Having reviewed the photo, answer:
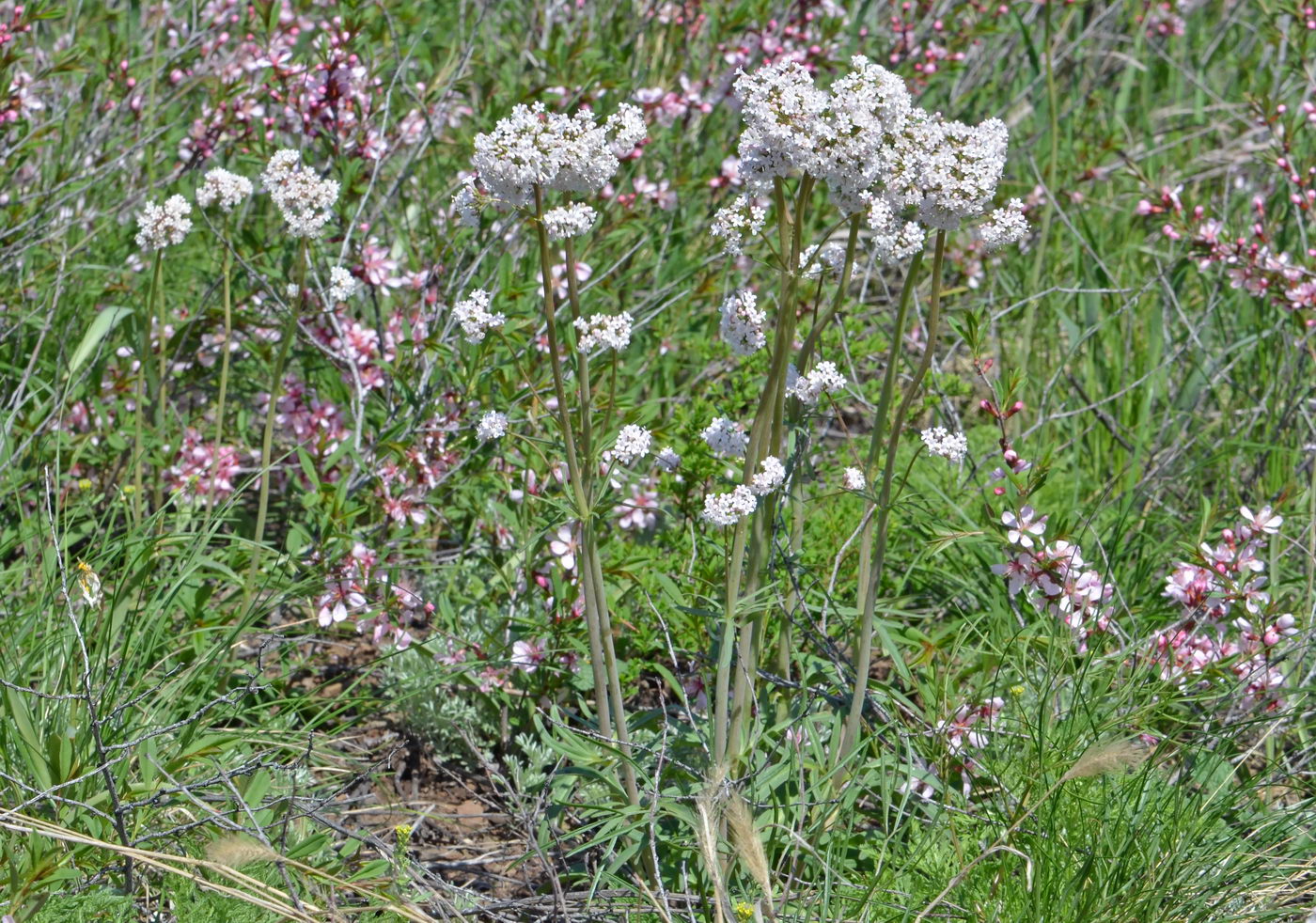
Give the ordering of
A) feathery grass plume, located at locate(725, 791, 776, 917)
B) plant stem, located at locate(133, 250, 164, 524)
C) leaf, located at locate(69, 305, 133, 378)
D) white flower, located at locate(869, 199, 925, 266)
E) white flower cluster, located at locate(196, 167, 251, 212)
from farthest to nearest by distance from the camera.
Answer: leaf, located at locate(69, 305, 133, 378) < plant stem, located at locate(133, 250, 164, 524) < white flower cluster, located at locate(196, 167, 251, 212) < white flower, located at locate(869, 199, 925, 266) < feathery grass plume, located at locate(725, 791, 776, 917)

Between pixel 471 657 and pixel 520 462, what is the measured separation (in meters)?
0.54

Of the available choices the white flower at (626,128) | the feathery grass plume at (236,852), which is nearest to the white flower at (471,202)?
the white flower at (626,128)

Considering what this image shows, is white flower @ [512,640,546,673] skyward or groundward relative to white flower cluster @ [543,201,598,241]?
groundward

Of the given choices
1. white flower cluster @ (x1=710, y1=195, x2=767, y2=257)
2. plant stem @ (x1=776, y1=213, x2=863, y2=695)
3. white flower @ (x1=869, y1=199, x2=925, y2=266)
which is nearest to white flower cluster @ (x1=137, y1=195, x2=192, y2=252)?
white flower cluster @ (x1=710, y1=195, x2=767, y2=257)

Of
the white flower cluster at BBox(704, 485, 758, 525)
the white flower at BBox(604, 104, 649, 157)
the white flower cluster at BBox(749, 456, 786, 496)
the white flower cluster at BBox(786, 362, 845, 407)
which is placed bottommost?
the white flower cluster at BBox(704, 485, 758, 525)

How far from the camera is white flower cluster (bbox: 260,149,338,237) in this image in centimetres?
248

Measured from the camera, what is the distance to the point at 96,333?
3.22 meters

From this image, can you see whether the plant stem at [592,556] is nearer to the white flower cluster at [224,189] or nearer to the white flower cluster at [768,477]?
the white flower cluster at [768,477]

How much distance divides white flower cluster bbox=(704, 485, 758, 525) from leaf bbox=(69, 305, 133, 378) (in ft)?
6.39

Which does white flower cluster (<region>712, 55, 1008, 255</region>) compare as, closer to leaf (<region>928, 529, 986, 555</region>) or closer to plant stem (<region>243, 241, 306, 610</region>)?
leaf (<region>928, 529, 986, 555</region>)

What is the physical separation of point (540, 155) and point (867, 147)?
47 cm

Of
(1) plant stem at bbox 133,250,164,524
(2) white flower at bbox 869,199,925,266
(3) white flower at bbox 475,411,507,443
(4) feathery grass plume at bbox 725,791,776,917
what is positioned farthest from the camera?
(1) plant stem at bbox 133,250,164,524

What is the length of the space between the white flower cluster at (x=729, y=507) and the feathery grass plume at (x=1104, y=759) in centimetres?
66

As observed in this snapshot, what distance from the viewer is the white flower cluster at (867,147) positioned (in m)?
1.79
